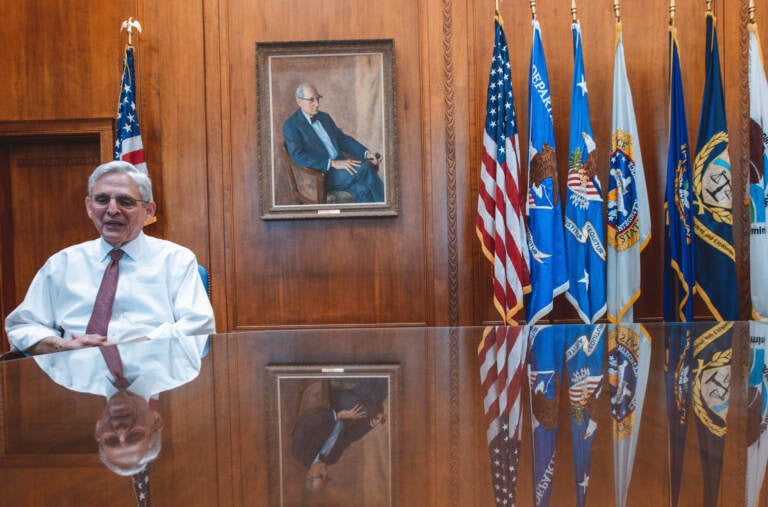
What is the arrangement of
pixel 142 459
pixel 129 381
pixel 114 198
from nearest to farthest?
1. pixel 142 459
2. pixel 129 381
3. pixel 114 198

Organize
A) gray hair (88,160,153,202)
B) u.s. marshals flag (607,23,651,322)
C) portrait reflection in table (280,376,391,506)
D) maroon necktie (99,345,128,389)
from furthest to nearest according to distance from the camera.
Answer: u.s. marshals flag (607,23,651,322), gray hair (88,160,153,202), maroon necktie (99,345,128,389), portrait reflection in table (280,376,391,506)

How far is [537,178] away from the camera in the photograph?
4371 millimetres

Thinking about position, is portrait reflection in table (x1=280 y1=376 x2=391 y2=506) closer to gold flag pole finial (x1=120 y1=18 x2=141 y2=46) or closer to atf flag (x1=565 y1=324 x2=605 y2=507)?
atf flag (x1=565 y1=324 x2=605 y2=507)

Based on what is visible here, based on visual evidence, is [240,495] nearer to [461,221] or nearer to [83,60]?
[461,221]

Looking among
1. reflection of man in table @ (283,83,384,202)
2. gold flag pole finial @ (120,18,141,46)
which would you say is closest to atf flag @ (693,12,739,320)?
reflection of man in table @ (283,83,384,202)

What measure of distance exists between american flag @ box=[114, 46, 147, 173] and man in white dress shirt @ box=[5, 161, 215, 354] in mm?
1948

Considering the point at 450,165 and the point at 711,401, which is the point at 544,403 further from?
the point at 450,165

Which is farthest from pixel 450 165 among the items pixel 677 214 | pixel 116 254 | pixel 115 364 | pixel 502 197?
pixel 115 364

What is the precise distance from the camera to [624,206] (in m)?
4.38

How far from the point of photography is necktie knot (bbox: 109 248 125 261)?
2.63 metres

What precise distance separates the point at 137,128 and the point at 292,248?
146 cm

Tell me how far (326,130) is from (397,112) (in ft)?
1.86

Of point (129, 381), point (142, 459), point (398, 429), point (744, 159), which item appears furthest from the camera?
point (744, 159)

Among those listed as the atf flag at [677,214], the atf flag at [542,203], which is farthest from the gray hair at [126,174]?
the atf flag at [677,214]
